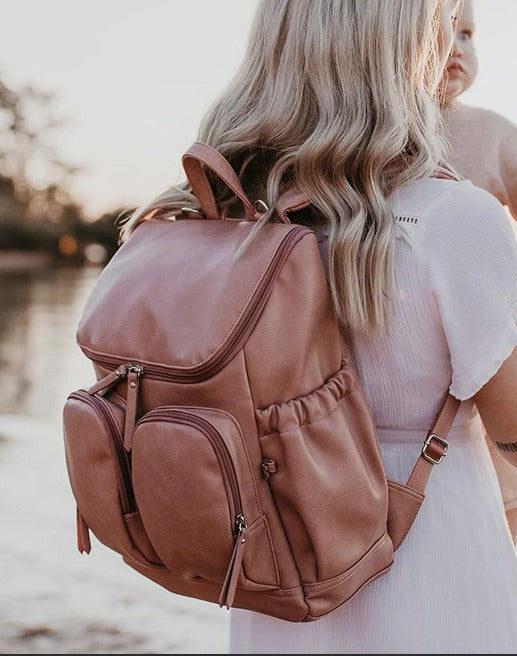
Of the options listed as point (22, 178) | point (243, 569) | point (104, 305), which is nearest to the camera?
point (243, 569)

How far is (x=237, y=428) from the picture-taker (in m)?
1.24

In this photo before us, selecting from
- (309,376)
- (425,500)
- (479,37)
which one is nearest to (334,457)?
(309,376)

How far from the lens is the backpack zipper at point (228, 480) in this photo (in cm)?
122

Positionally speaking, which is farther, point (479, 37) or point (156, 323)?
point (479, 37)

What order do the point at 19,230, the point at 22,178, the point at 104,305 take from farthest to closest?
the point at 19,230 → the point at 22,178 → the point at 104,305

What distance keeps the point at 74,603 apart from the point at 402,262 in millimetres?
2734

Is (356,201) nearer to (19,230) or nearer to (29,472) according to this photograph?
(29,472)

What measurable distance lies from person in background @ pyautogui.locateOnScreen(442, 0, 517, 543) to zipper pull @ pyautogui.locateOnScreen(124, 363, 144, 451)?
33.7 inches

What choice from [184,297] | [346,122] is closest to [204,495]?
[184,297]

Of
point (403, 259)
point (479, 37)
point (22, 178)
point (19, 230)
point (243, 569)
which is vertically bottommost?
point (19, 230)

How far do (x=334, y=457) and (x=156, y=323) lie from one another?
1.08 feet

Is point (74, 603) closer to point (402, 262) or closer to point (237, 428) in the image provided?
point (237, 428)

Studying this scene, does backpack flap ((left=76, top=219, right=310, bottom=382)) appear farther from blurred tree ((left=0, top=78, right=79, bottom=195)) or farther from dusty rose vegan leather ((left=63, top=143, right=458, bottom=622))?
blurred tree ((left=0, top=78, right=79, bottom=195))

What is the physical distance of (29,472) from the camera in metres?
5.38
